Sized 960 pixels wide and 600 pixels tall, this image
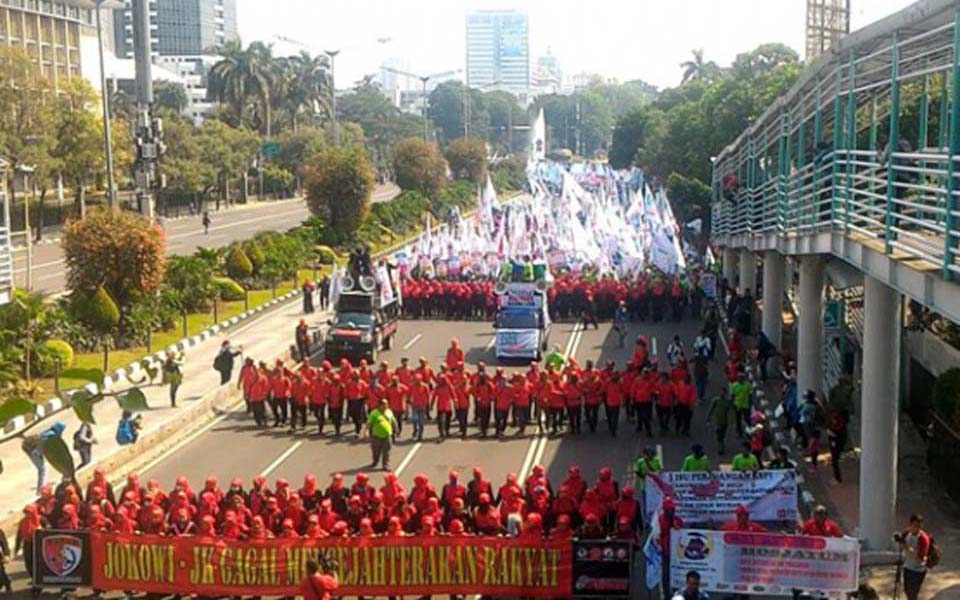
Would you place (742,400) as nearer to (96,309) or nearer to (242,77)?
(96,309)

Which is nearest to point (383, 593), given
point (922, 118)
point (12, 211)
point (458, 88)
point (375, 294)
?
point (922, 118)

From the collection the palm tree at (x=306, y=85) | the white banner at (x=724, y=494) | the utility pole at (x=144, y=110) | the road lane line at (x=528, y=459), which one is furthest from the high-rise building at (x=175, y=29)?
the white banner at (x=724, y=494)

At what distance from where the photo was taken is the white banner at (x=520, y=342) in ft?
93.9

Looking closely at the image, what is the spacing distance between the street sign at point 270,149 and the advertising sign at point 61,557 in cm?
8123

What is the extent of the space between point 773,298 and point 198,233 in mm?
42318

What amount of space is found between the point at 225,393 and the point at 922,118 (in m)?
15.9

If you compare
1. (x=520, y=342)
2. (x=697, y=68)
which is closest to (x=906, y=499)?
(x=520, y=342)

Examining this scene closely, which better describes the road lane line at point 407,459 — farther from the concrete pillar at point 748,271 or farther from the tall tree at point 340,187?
the tall tree at point 340,187

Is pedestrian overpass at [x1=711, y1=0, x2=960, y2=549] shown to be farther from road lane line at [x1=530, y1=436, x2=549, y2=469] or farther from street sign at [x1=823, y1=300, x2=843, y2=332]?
road lane line at [x1=530, y1=436, x2=549, y2=469]

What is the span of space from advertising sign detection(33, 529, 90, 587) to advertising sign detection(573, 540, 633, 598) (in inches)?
202

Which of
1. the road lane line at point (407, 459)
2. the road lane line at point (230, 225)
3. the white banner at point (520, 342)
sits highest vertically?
the road lane line at point (230, 225)

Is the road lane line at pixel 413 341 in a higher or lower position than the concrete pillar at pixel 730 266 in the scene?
lower

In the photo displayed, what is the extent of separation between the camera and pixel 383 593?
42.0 ft

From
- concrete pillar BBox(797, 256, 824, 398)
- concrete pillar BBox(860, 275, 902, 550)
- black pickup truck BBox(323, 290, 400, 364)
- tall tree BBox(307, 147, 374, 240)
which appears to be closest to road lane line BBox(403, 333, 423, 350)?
black pickup truck BBox(323, 290, 400, 364)
